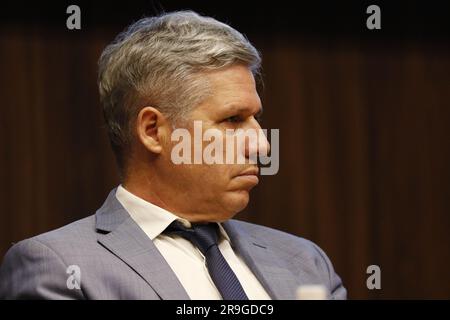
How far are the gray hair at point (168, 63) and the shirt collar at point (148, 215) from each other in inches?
4.8

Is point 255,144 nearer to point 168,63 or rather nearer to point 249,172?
point 249,172

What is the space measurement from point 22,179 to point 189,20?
0.71m

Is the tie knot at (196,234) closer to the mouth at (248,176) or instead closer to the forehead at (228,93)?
the mouth at (248,176)

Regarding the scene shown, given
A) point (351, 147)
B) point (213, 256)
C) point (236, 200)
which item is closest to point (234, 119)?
point (236, 200)

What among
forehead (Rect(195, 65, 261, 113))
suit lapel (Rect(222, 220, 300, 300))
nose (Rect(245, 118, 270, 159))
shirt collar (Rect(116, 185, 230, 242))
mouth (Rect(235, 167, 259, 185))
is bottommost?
suit lapel (Rect(222, 220, 300, 300))

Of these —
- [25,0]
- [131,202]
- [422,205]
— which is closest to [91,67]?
[25,0]

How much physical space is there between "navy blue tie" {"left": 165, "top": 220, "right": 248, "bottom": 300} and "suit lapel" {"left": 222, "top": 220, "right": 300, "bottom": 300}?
0.05 m

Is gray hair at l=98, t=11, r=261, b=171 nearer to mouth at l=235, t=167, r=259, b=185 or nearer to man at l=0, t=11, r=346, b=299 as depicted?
man at l=0, t=11, r=346, b=299

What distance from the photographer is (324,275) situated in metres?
1.78

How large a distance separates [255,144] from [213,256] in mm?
232

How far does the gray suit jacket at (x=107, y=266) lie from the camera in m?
1.49

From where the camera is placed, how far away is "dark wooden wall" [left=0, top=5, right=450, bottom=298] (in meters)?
2.29

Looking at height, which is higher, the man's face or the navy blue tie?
the man's face

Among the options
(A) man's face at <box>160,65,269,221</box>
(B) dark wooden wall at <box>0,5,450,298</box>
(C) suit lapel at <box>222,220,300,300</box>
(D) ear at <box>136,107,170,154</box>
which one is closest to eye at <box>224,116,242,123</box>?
(A) man's face at <box>160,65,269,221</box>
